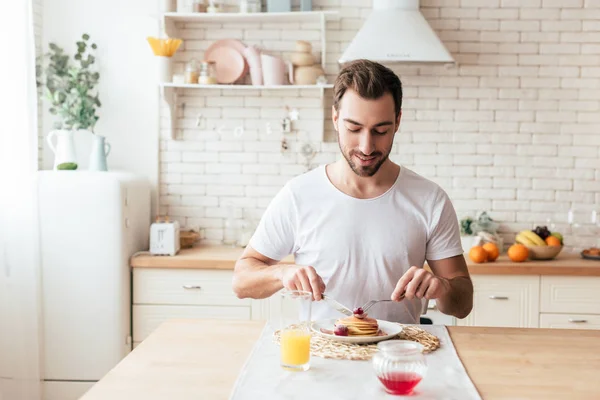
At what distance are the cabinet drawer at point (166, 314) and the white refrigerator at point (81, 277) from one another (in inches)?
2.9

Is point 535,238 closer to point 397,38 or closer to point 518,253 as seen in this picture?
point 518,253

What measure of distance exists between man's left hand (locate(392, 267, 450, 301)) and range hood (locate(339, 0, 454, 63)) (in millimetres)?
2133

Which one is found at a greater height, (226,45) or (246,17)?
(246,17)

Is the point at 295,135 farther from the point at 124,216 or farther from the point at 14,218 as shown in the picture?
the point at 14,218

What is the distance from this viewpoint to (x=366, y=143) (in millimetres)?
2318

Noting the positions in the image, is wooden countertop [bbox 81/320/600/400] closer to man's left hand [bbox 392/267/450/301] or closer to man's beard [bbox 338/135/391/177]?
man's left hand [bbox 392/267/450/301]

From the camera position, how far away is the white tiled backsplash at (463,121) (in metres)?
4.36

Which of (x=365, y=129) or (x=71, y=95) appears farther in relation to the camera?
(x=71, y=95)

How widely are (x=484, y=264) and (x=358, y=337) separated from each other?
2100 mm

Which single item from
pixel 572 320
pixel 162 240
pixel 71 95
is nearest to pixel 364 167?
pixel 162 240

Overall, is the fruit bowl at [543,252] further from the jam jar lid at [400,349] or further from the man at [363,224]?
the jam jar lid at [400,349]

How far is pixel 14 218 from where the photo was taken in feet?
11.8

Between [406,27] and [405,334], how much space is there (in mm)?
2297

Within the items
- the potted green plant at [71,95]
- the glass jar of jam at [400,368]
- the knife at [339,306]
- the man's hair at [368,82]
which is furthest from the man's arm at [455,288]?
the potted green plant at [71,95]
